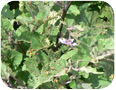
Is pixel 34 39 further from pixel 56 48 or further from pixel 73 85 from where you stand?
pixel 73 85

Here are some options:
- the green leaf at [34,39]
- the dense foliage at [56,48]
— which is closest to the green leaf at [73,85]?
the dense foliage at [56,48]

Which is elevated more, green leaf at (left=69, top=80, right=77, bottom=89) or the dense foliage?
the dense foliage

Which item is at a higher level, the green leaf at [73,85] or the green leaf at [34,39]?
the green leaf at [34,39]

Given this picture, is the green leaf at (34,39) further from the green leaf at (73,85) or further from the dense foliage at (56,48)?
the green leaf at (73,85)

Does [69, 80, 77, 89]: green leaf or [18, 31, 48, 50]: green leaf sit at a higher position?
[18, 31, 48, 50]: green leaf

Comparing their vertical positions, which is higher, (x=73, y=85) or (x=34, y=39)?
(x=34, y=39)

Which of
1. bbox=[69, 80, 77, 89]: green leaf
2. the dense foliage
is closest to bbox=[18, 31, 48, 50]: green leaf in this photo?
the dense foliage

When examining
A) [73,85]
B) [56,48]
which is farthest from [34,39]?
[73,85]

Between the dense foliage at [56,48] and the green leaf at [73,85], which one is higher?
the dense foliage at [56,48]

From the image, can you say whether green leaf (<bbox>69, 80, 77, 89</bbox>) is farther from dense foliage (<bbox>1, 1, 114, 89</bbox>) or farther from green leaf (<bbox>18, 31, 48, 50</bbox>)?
green leaf (<bbox>18, 31, 48, 50</bbox>)
